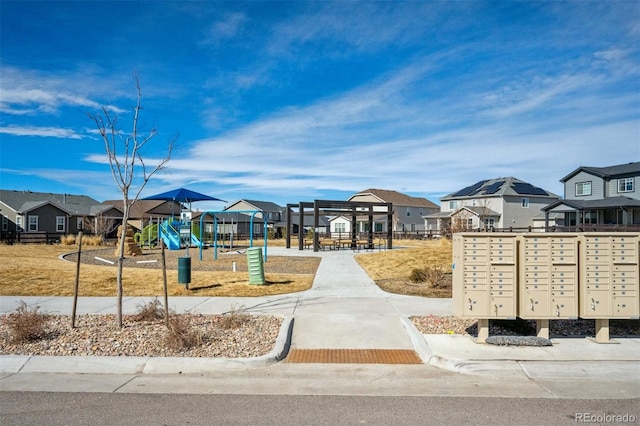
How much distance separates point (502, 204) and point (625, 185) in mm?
13208

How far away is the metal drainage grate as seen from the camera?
6.27m

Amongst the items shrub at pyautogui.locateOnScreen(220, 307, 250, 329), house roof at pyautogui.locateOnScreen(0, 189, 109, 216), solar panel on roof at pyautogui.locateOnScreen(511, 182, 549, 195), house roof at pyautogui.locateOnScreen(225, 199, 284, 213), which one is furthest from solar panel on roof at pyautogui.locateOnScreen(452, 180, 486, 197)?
shrub at pyautogui.locateOnScreen(220, 307, 250, 329)

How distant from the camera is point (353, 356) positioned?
→ 649 cm

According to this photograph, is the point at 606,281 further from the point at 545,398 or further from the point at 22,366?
the point at 22,366

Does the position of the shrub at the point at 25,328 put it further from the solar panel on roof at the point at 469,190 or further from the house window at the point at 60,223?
the solar panel on roof at the point at 469,190

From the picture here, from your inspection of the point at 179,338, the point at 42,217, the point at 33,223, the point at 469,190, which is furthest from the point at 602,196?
the point at 33,223

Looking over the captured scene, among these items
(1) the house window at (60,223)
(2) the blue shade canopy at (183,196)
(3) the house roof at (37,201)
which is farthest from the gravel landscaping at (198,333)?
(1) the house window at (60,223)

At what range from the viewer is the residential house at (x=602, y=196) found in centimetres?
3797

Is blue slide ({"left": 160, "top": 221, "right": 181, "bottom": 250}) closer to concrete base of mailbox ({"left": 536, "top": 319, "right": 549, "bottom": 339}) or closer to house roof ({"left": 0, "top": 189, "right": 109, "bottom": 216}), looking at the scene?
house roof ({"left": 0, "top": 189, "right": 109, "bottom": 216})

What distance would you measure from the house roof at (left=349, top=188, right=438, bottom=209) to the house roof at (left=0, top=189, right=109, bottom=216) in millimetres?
36193

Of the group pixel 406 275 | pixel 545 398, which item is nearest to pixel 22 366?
pixel 545 398

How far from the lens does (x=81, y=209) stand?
169ft

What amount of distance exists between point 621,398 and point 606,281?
2.26 m

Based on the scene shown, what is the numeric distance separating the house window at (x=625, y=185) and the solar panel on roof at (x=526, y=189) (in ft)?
41.8
